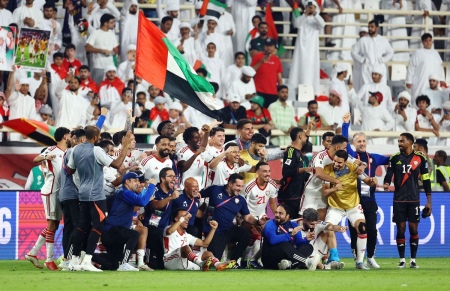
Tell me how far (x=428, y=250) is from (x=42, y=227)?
312 inches

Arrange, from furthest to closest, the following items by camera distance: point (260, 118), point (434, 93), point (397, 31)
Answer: point (397, 31) → point (434, 93) → point (260, 118)

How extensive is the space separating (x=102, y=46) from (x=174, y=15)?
96.3 inches

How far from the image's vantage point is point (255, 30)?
3033cm

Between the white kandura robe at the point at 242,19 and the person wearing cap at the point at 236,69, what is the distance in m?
2.06

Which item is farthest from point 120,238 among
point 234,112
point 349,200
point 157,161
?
point 234,112

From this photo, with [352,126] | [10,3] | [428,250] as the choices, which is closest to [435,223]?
[428,250]

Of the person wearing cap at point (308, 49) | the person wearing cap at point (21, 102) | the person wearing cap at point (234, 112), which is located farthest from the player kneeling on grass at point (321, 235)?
the person wearing cap at point (308, 49)

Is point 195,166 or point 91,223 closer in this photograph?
point 91,223

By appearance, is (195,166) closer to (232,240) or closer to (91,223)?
(232,240)

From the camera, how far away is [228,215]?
64.7 feet

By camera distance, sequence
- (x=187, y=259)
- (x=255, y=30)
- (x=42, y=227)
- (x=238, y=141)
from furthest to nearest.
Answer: (x=255, y=30) < (x=42, y=227) < (x=238, y=141) < (x=187, y=259)

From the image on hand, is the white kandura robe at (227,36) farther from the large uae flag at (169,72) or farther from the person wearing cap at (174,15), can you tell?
the large uae flag at (169,72)

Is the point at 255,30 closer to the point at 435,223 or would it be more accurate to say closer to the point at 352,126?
the point at 352,126

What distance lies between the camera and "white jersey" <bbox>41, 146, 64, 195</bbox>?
1955 cm
